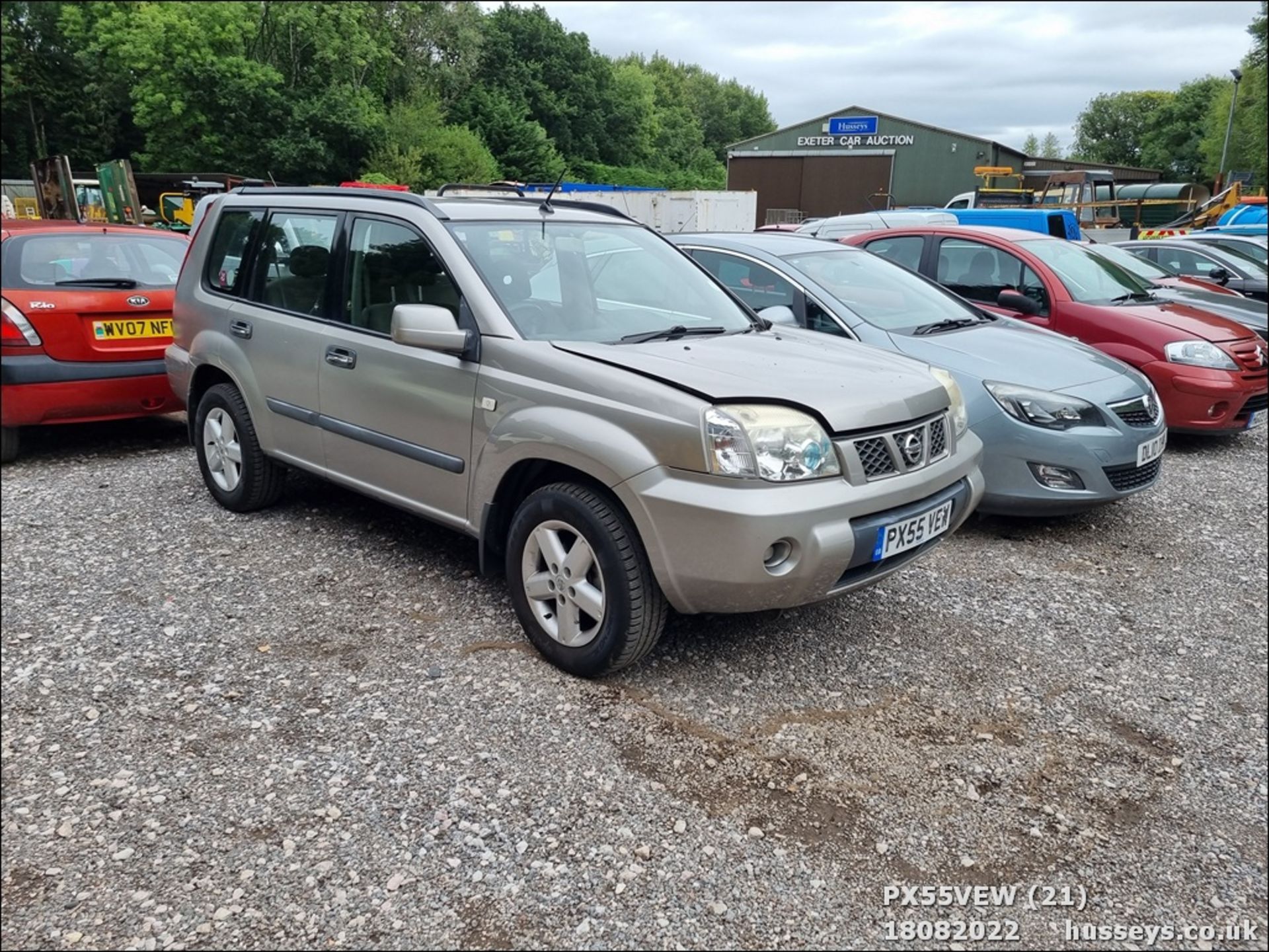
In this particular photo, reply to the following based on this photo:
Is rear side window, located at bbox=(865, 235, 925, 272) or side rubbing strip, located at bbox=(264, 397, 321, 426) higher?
rear side window, located at bbox=(865, 235, 925, 272)

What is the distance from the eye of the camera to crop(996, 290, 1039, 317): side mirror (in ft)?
21.7

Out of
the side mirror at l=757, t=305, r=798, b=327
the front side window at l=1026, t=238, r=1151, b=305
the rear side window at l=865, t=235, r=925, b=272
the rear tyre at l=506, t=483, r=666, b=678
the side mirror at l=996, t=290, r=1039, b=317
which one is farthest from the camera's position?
the rear side window at l=865, t=235, r=925, b=272

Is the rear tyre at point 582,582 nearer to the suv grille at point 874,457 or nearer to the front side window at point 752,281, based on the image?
the suv grille at point 874,457

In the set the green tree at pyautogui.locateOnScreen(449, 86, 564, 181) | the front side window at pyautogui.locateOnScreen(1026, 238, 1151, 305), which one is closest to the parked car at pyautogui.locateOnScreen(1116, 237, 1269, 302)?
the front side window at pyautogui.locateOnScreen(1026, 238, 1151, 305)

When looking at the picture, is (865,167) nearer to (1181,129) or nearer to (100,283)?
(100,283)

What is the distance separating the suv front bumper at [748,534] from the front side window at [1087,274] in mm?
4667

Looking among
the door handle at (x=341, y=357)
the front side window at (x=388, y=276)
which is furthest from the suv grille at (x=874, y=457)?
the door handle at (x=341, y=357)

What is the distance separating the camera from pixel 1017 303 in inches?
261

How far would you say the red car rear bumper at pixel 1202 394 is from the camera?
22.0ft

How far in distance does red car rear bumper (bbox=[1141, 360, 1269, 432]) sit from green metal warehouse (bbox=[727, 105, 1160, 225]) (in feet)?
85.2

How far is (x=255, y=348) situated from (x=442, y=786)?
282cm

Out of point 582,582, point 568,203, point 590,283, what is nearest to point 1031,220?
point 568,203

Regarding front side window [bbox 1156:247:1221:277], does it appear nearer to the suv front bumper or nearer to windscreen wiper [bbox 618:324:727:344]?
windscreen wiper [bbox 618:324:727:344]

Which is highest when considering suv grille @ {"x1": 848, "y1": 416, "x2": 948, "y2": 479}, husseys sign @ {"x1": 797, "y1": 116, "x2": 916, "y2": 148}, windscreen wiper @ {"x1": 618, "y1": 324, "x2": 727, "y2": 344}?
husseys sign @ {"x1": 797, "y1": 116, "x2": 916, "y2": 148}
